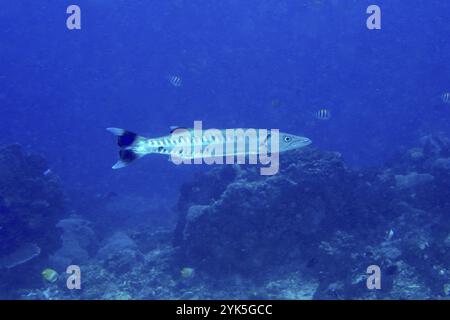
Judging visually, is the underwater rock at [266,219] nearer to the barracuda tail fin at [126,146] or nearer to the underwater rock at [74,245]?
the underwater rock at [74,245]

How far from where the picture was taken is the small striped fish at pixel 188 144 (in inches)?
242

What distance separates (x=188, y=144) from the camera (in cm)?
628

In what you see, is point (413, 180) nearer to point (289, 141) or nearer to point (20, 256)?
point (289, 141)

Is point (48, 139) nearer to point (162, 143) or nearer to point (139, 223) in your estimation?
point (139, 223)

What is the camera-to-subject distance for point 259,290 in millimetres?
9789

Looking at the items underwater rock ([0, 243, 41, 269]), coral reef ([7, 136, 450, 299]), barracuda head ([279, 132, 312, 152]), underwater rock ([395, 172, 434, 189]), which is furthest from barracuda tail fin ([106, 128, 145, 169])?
underwater rock ([395, 172, 434, 189])

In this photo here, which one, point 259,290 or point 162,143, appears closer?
point 162,143

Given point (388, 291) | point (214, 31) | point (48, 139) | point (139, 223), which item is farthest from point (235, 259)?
point (214, 31)

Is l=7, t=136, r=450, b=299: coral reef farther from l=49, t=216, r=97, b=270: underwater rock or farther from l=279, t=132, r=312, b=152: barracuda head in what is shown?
l=279, t=132, r=312, b=152: barracuda head

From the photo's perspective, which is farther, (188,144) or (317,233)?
(317,233)

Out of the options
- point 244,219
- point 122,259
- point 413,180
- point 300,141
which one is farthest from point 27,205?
point 413,180

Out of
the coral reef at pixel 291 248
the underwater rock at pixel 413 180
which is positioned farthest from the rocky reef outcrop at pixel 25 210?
the underwater rock at pixel 413 180

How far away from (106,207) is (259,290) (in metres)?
18.4

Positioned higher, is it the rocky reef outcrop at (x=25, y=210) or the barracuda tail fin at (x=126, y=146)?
the barracuda tail fin at (x=126, y=146)
